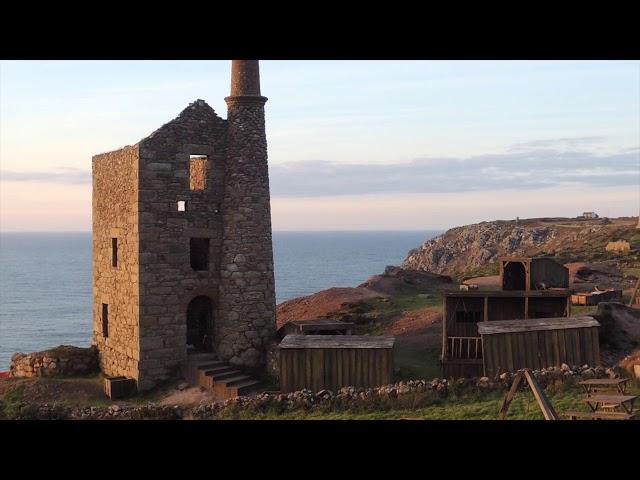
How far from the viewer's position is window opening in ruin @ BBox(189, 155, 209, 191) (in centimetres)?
2892

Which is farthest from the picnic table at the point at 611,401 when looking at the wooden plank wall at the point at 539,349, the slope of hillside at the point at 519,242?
the slope of hillside at the point at 519,242

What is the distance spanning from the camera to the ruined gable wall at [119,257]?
27516mm

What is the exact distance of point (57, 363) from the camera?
2948 centimetres

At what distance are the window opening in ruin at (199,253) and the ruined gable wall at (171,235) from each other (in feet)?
2.25

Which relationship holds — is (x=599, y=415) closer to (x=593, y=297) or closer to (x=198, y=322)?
(x=198, y=322)

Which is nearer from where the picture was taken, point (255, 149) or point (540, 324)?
point (540, 324)

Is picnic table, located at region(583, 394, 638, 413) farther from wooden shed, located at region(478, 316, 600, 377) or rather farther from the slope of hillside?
the slope of hillside

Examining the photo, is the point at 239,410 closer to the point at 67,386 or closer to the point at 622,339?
the point at 67,386

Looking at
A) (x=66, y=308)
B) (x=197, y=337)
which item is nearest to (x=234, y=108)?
(x=197, y=337)

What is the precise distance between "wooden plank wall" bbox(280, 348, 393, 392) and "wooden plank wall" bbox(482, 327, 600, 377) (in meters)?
3.38

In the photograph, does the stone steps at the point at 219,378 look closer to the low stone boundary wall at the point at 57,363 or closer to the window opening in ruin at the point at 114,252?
the window opening in ruin at the point at 114,252

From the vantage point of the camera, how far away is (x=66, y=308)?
98.1 meters
